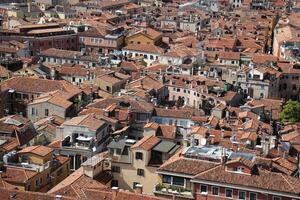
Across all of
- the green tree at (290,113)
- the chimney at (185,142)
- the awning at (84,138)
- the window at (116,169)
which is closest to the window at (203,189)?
the window at (116,169)

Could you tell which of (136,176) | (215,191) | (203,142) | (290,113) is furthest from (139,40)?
(215,191)

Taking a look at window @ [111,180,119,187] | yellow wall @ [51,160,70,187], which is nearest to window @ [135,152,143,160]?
window @ [111,180,119,187]

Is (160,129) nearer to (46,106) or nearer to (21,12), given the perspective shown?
(46,106)

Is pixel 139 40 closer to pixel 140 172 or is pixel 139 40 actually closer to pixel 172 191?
pixel 140 172

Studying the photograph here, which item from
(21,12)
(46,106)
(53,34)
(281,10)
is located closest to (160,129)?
(46,106)

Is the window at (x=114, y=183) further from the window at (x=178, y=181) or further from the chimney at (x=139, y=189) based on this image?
the window at (x=178, y=181)

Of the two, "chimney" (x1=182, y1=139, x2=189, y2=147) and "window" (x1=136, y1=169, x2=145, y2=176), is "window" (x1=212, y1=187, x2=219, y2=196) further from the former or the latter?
"chimney" (x1=182, y1=139, x2=189, y2=147)
